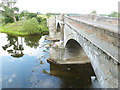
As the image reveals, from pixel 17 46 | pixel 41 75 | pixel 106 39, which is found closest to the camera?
pixel 106 39

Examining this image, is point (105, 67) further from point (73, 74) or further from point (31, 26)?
point (31, 26)

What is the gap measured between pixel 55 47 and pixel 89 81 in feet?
23.0

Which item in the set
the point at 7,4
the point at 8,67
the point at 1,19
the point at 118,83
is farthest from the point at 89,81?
the point at 1,19

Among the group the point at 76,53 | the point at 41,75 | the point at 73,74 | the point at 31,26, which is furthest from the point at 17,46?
the point at 73,74

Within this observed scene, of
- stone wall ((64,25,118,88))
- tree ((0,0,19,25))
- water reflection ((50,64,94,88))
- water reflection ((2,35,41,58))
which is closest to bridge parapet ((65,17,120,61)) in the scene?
stone wall ((64,25,118,88))

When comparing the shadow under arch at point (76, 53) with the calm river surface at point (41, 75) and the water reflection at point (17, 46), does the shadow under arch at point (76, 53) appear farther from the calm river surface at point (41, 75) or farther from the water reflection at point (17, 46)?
the water reflection at point (17, 46)

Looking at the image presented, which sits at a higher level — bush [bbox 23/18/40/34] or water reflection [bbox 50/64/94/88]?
bush [bbox 23/18/40/34]

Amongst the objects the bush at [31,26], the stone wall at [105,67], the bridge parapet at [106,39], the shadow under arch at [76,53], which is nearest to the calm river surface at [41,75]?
the shadow under arch at [76,53]

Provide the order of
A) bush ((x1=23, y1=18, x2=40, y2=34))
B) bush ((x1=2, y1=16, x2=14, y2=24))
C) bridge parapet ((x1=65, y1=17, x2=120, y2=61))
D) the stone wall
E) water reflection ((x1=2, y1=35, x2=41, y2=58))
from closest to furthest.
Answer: bridge parapet ((x1=65, y1=17, x2=120, y2=61)) < the stone wall < water reflection ((x1=2, y1=35, x2=41, y2=58)) < bush ((x1=23, y1=18, x2=40, y2=34)) < bush ((x1=2, y1=16, x2=14, y2=24))

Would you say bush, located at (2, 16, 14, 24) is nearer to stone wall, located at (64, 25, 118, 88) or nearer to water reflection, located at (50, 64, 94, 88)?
water reflection, located at (50, 64, 94, 88)

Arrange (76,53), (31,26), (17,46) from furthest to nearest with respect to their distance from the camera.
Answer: (31,26)
(17,46)
(76,53)

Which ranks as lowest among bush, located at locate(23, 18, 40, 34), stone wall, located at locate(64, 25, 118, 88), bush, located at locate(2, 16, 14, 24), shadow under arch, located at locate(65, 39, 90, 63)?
shadow under arch, located at locate(65, 39, 90, 63)

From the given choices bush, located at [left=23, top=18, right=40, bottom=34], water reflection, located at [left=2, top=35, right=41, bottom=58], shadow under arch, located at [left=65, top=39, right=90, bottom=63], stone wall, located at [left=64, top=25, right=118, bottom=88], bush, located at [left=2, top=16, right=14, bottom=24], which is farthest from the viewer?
bush, located at [left=2, top=16, right=14, bottom=24]

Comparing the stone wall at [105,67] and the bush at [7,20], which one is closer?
the stone wall at [105,67]
